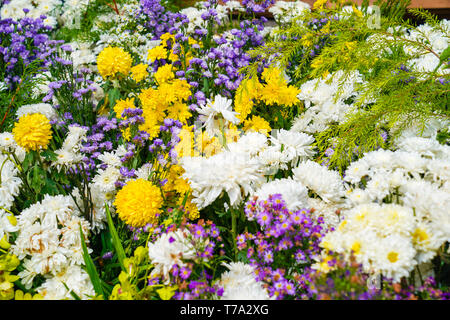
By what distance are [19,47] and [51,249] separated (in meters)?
1.64

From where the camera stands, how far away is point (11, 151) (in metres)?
1.69

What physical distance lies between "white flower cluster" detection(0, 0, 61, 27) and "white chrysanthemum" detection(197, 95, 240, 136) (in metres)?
2.46

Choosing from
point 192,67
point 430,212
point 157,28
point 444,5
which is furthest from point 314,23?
point 444,5

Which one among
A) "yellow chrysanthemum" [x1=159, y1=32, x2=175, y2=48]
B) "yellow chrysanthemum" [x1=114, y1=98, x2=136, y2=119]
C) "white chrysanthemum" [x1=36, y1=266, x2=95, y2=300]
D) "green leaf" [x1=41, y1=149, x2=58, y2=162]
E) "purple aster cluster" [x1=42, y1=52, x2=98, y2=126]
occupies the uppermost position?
"yellow chrysanthemum" [x1=159, y1=32, x2=175, y2=48]

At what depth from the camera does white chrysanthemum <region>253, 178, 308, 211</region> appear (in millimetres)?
1305

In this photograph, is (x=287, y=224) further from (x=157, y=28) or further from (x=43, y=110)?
(x=157, y=28)

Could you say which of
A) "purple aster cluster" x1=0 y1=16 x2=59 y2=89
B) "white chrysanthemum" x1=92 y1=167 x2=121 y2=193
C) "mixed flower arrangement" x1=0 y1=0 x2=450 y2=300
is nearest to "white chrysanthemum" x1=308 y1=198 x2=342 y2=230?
"mixed flower arrangement" x1=0 y1=0 x2=450 y2=300

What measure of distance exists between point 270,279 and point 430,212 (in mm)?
504

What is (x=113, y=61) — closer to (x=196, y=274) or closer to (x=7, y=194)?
(x=7, y=194)

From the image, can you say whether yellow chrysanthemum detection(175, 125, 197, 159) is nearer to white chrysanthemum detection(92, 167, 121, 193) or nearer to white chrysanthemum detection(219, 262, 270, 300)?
white chrysanthemum detection(92, 167, 121, 193)

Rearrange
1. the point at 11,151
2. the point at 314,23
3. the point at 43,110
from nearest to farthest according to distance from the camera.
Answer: the point at 11,151, the point at 43,110, the point at 314,23

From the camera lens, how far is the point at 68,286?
4.55 ft
